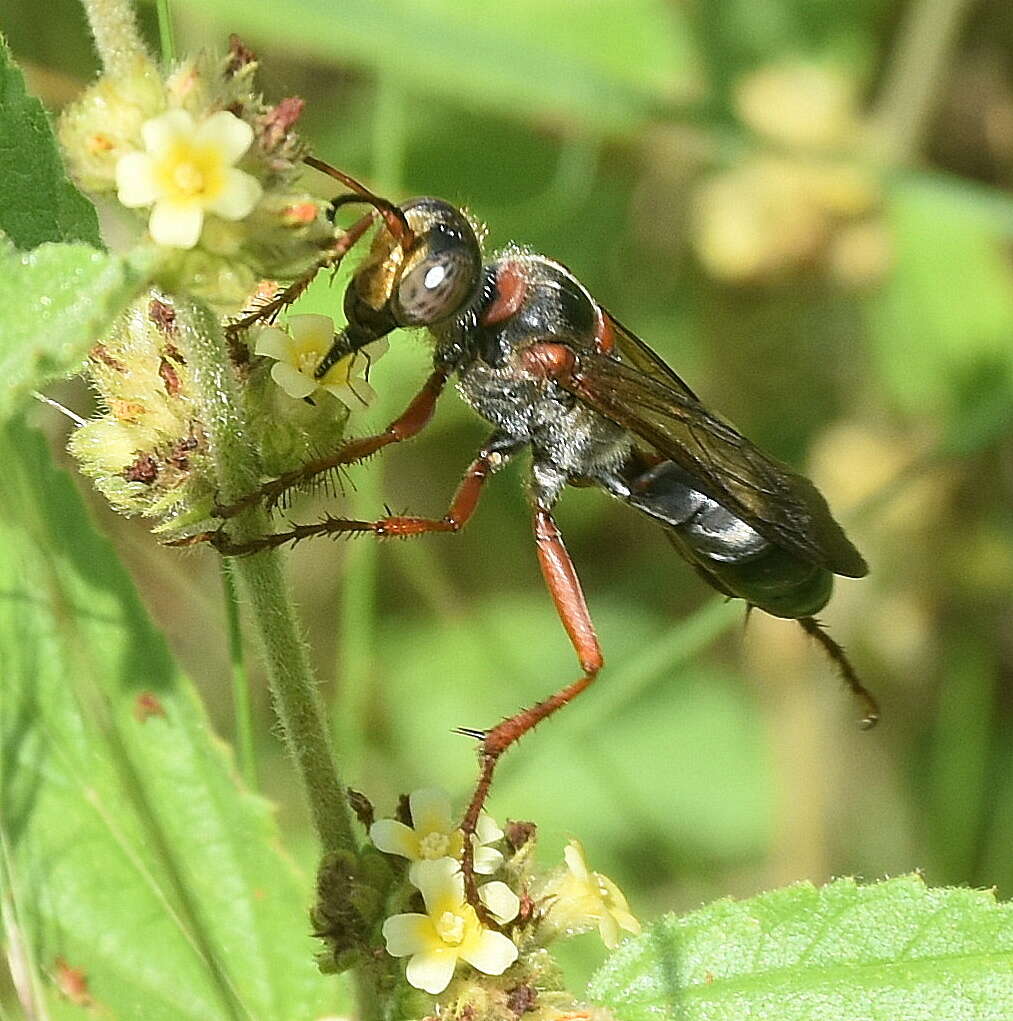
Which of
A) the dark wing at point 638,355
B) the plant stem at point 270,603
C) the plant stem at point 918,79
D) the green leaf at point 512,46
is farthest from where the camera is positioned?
the plant stem at point 918,79

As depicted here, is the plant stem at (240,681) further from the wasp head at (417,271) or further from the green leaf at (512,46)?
the green leaf at (512,46)

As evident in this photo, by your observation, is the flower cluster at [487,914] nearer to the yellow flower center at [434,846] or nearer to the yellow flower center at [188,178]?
the yellow flower center at [434,846]

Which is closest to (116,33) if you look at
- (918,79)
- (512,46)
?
(512,46)

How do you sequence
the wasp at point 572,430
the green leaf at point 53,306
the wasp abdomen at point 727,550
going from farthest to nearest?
1. the wasp abdomen at point 727,550
2. the wasp at point 572,430
3. the green leaf at point 53,306

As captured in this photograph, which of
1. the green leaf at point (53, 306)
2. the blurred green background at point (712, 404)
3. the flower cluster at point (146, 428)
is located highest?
the blurred green background at point (712, 404)

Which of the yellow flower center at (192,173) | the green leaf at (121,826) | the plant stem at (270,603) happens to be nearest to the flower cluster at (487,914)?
the plant stem at (270,603)

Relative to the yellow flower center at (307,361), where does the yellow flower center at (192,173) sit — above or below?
below

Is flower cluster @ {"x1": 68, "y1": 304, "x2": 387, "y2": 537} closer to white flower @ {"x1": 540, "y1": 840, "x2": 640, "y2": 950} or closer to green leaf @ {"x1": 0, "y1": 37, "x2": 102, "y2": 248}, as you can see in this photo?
green leaf @ {"x1": 0, "y1": 37, "x2": 102, "y2": 248}

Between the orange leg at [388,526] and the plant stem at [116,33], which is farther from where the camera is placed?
the orange leg at [388,526]
